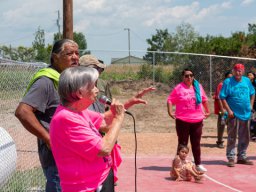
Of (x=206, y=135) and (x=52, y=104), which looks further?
(x=206, y=135)

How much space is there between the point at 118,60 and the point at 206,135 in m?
8.32

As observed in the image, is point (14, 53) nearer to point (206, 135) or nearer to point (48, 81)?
point (206, 135)

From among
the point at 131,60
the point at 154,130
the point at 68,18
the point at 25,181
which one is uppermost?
the point at 68,18

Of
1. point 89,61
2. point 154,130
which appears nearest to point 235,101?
point 89,61

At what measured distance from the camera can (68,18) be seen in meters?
9.89

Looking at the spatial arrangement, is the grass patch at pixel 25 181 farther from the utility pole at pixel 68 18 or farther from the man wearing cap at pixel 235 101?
the man wearing cap at pixel 235 101

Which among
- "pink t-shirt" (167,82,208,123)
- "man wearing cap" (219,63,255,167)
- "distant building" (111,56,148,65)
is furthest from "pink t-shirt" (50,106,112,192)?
"distant building" (111,56,148,65)

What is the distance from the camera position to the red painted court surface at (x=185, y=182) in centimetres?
852

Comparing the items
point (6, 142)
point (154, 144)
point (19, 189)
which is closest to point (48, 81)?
point (6, 142)

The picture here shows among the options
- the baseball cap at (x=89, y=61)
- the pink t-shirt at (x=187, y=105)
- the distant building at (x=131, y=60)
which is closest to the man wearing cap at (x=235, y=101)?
the pink t-shirt at (x=187, y=105)

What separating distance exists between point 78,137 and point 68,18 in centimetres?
706

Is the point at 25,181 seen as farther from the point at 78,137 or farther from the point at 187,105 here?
the point at 78,137

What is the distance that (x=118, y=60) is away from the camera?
75.9ft

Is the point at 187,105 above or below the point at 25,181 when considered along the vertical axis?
above
